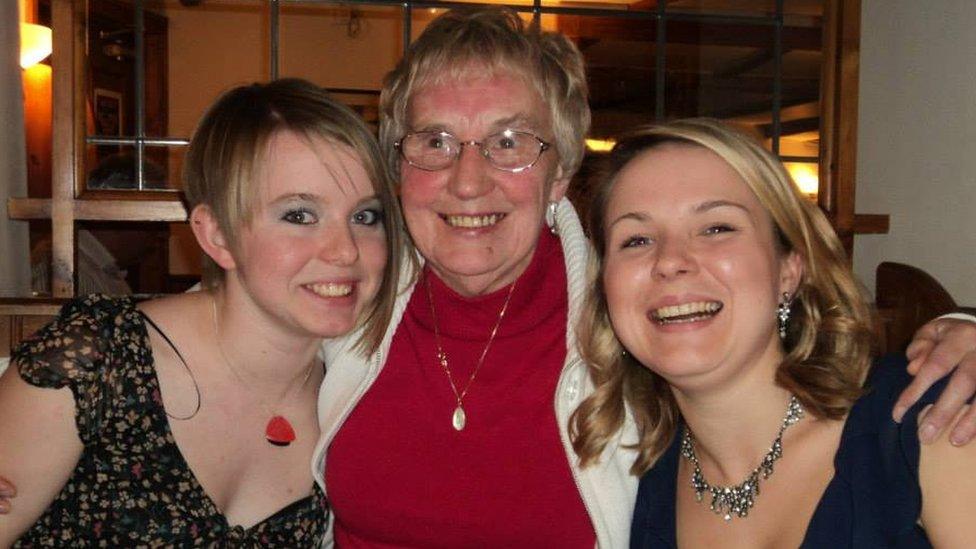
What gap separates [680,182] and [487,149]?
434 millimetres

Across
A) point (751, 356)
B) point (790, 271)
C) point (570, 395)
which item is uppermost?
point (790, 271)

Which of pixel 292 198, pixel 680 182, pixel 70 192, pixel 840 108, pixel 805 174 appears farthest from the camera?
pixel 805 174

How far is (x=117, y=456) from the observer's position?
1.75 meters

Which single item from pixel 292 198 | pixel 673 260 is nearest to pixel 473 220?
pixel 292 198

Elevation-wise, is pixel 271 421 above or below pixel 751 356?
below

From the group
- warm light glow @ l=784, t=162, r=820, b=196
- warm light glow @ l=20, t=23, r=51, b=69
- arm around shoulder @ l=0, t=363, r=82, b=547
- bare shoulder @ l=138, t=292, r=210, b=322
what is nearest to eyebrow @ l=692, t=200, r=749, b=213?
bare shoulder @ l=138, t=292, r=210, b=322

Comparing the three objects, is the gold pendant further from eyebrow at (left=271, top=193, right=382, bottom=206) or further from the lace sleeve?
the lace sleeve

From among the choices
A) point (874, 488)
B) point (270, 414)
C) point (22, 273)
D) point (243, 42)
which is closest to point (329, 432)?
point (270, 414)

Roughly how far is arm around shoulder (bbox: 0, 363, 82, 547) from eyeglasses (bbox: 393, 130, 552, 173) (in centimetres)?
78

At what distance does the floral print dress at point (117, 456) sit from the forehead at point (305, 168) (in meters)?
0.38

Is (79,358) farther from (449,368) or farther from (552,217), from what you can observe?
(552,217)

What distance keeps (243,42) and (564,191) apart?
5.81m

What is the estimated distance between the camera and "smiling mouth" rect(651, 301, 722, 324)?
60.9 inches

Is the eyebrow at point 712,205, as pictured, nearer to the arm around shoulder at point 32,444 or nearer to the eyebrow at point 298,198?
the eyebrow at point 298,198
